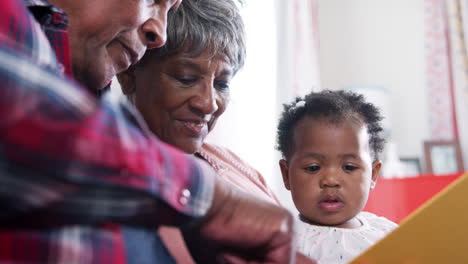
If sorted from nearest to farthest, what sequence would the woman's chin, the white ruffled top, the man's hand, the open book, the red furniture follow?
the man's hand
the open book
the white ruffled top
the woman's chin
the red furniture

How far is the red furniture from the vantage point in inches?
84.4

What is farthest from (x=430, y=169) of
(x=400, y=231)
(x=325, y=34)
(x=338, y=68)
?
(x=400, y=231)

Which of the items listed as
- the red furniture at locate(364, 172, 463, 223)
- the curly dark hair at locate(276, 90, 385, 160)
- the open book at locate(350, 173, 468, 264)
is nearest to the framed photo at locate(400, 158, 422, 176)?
the red furniture at locate(364, 172, 463, 223)

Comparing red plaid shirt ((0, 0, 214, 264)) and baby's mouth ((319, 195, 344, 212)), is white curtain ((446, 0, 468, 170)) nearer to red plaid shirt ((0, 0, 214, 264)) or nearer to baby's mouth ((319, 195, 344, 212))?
baby's mouth ((319, 195, 344, 212))

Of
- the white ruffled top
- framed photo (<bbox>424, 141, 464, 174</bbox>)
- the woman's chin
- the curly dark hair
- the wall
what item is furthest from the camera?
the wall

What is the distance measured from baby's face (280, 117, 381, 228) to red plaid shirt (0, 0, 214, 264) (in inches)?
36.6

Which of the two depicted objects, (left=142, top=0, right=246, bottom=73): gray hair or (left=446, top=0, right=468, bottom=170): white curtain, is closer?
(left=142, top=0, right=246, bottom=73): gray hair

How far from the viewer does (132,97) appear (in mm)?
1382

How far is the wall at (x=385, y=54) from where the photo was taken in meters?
4.21

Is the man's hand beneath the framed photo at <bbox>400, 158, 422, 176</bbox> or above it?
above

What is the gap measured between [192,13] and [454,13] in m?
3.44

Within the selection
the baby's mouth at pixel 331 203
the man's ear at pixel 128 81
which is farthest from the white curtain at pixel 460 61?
the man's ear at pixel 128 81

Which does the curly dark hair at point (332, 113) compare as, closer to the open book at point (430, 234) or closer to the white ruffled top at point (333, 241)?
the white ruffled top at point (333, 241)

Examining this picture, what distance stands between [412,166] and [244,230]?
3764mm
